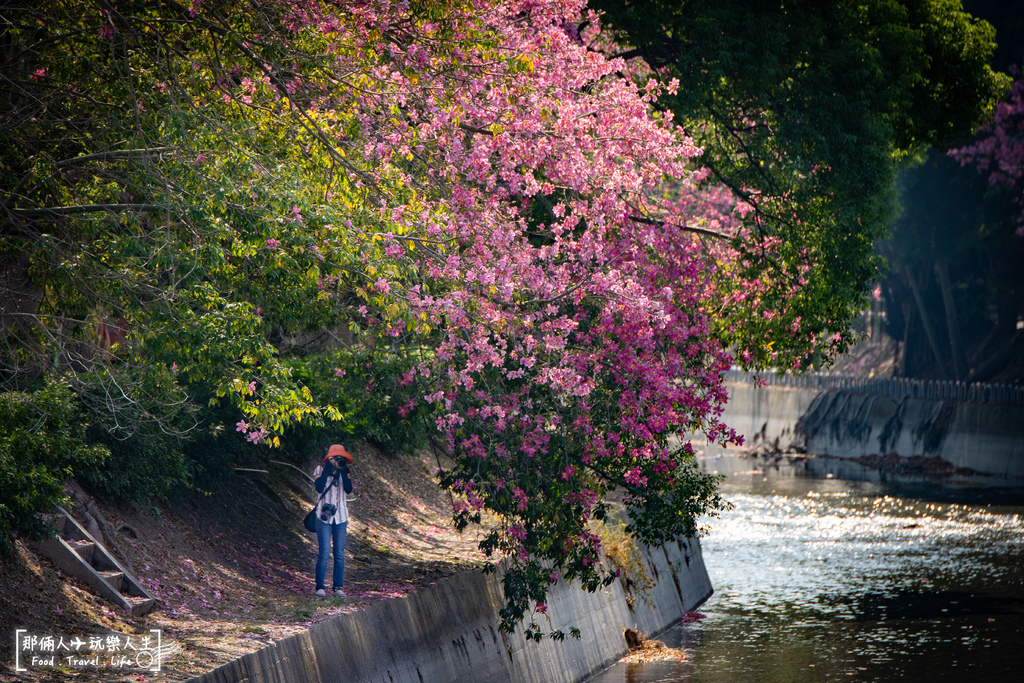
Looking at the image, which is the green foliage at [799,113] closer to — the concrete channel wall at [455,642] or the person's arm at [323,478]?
the concrete channel wall at [455,642]

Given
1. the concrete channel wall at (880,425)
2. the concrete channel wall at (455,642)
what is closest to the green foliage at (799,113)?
the concrete channel wall at (455,642)

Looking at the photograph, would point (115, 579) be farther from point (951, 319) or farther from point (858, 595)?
point (951, 319)

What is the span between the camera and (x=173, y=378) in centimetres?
1292

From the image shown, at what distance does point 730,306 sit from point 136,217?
10983 mm

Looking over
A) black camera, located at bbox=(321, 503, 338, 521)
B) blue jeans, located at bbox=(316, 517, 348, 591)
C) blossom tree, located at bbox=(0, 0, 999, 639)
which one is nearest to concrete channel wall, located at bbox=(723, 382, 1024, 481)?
blossom tree, located at bbox=(0, 0, 999, 639)

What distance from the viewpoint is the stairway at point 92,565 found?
10898mm

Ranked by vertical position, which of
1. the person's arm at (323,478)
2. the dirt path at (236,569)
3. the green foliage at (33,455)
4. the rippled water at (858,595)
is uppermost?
the green foliage at (33,455)

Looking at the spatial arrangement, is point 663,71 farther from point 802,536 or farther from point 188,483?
point 802,536

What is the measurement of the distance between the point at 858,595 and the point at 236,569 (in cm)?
1343

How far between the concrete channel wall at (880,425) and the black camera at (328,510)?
30.2 meters

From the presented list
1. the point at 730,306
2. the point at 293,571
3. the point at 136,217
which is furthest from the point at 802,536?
the point at 136,217

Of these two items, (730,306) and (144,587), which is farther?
(730,306)

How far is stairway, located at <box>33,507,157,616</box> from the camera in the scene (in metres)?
10.9

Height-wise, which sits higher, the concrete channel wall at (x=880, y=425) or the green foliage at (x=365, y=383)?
the green foliage at (x=365, y=383)
